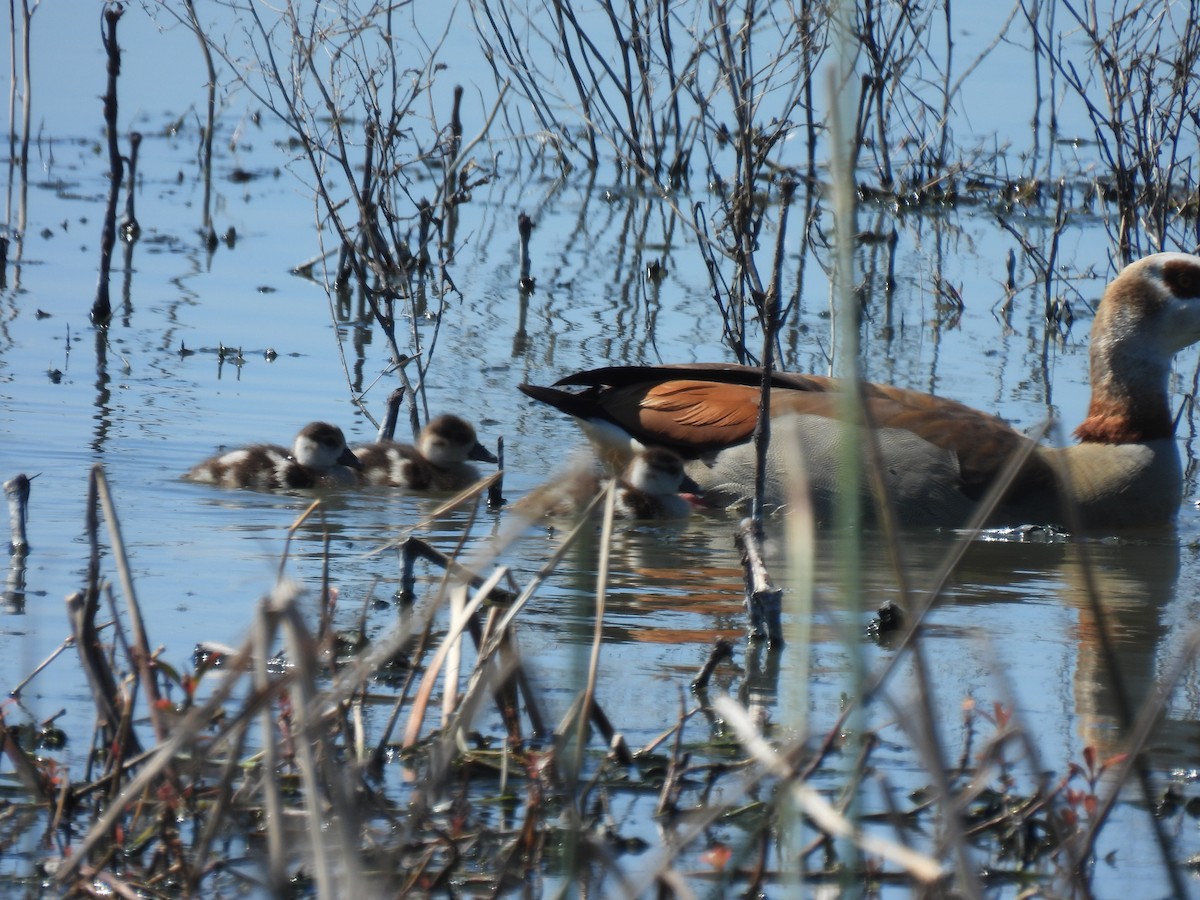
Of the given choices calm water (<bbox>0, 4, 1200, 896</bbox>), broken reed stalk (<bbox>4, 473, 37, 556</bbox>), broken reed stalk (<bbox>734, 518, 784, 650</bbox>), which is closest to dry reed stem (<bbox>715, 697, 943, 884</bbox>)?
calm water (<bbox>0, 4, 1200, 896</bbox>)

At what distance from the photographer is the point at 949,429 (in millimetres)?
6973

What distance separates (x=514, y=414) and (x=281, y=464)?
1793mm

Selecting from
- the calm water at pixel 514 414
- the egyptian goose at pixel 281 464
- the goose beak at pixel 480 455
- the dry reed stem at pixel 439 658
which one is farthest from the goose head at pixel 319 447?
the dry reed stem at pixel 439 658

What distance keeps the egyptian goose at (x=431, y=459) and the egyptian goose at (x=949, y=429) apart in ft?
1.05

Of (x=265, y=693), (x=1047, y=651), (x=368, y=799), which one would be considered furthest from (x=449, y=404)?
(x=265, y=693)

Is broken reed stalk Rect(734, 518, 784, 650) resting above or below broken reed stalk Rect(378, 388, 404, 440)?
below

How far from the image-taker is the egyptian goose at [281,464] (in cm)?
702

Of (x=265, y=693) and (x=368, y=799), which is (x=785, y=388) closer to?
(x=368, y=799)

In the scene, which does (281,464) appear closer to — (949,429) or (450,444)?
(450,444)

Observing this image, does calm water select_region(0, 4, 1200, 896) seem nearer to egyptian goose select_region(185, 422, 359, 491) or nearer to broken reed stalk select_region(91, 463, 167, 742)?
egyptian goose select_region(185, 422, 359, 491)

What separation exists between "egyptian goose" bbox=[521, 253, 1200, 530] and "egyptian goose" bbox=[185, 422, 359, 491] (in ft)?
2.61

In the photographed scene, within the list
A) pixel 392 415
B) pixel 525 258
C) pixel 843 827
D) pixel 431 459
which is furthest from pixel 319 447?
pixel 843 827

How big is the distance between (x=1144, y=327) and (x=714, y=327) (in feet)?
10.2

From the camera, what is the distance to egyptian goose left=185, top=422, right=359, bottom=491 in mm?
7023
